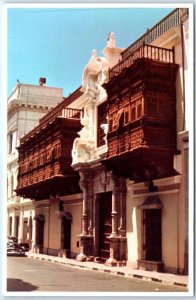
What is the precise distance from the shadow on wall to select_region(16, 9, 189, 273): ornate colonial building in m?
4.35

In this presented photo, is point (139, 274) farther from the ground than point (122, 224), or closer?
closer

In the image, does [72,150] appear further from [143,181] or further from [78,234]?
[143,181]

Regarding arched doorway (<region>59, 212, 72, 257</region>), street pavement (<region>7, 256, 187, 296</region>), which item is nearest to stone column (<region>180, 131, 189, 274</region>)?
street pavement (<region>7, 256, 187, 296</region>)

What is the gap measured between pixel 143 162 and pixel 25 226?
1714 centimetres

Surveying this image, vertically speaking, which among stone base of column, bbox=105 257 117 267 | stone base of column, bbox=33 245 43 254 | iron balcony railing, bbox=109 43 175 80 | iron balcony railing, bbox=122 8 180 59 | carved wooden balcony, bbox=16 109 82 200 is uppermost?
iron balcony railing, bbox=122 8 180 59

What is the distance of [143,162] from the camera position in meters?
16.3

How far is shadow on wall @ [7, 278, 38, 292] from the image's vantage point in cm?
1216

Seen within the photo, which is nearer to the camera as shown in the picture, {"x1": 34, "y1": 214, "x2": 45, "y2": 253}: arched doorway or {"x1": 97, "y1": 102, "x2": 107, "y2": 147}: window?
{"x1": 97, "y1": 102, "x2": 107, "y2": 147}: window

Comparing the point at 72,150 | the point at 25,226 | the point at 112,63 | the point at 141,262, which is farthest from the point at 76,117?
the point at 25,226

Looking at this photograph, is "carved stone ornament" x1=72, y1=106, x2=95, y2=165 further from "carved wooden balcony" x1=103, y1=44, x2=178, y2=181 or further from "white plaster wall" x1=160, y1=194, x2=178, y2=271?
"white plaster wall" x1=160, y1=194, x2=178, y2=271

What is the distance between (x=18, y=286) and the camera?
1270cm

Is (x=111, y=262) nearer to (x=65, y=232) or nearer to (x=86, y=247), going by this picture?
(x=86, y=247)

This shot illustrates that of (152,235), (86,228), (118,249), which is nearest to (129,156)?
(152,235)

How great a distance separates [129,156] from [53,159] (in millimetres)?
7965
